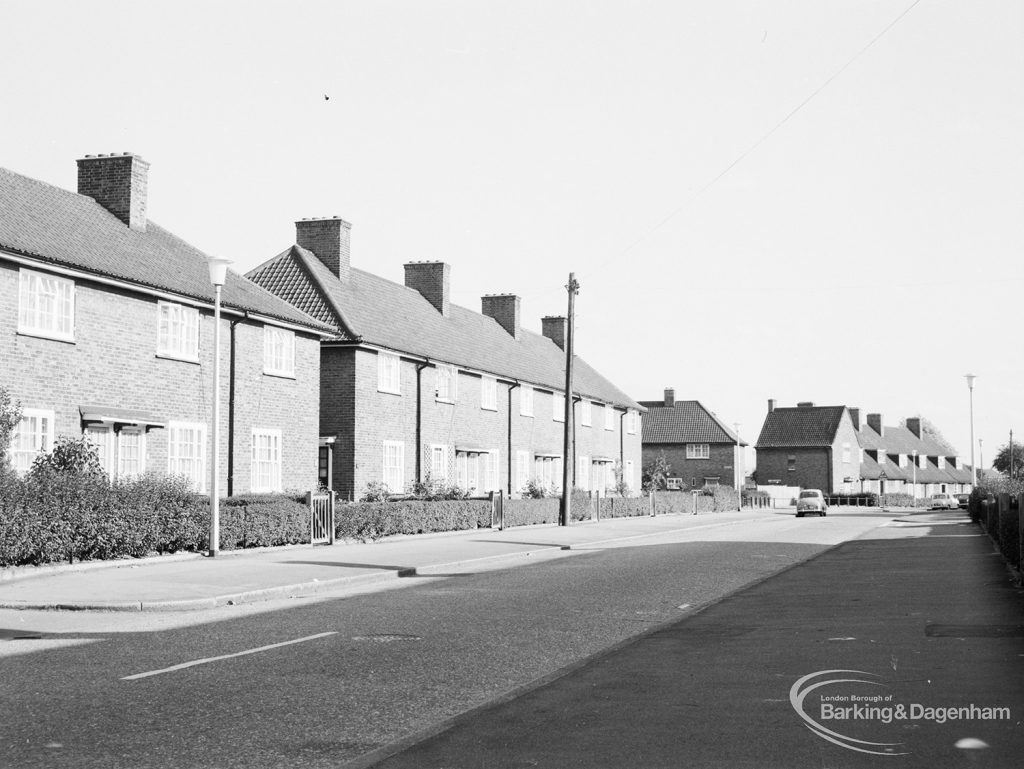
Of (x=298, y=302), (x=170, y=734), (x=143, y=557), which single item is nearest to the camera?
(x=170, y=734)

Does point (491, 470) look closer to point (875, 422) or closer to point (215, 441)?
point (215, 441)

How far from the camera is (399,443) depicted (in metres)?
38.1

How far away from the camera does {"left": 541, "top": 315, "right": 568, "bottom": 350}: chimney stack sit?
202 ft

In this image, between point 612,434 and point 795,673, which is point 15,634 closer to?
point 795,673

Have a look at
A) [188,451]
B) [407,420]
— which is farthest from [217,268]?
[407,420]

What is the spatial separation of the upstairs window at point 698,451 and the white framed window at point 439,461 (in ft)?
166

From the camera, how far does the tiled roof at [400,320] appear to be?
37.8 m

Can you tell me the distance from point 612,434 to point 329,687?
172 ft

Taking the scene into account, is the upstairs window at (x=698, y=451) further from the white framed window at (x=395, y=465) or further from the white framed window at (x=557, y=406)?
the white framed window at (x=395, y=465)

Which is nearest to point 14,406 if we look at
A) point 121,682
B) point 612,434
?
point 121,682

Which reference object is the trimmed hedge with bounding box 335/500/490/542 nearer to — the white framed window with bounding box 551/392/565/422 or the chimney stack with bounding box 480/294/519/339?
the white framed window with bounding box 551/392/565/422

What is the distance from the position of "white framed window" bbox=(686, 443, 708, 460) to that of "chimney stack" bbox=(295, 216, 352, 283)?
5292 cm

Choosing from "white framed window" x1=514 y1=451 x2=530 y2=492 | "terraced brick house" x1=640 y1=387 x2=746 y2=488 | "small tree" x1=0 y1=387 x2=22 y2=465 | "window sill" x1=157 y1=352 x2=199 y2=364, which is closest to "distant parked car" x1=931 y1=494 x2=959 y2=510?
"terraced brick house" x1=640 y1=387 x2=746 y2=488

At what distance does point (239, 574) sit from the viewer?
18062mm
